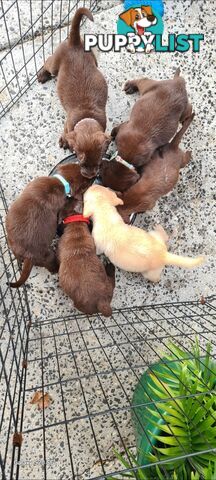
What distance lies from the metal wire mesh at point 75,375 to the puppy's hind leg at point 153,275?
0.56ft

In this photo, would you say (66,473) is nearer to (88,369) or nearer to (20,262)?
(88,369)

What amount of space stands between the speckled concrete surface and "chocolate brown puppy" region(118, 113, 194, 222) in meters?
0.37

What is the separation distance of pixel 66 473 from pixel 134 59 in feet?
7.53

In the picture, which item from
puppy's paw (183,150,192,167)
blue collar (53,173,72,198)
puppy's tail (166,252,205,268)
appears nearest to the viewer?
puppy's tail (166,252,205,268)

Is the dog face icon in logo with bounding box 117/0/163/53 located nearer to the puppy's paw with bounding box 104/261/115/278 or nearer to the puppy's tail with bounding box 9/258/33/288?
the puppy's paw with bounding box 104/261/115/278

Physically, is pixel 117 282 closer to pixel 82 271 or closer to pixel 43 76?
pixel 82 271

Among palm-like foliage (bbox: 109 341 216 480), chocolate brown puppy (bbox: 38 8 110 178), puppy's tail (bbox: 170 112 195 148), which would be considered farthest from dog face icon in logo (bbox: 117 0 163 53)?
palm-like foliage (bbox: 109 341 216 480)

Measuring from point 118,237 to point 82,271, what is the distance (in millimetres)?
222

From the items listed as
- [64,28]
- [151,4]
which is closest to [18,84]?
[64,28]

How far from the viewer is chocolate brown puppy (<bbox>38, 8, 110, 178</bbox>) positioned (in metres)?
2.21

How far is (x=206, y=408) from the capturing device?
1783 millimetres

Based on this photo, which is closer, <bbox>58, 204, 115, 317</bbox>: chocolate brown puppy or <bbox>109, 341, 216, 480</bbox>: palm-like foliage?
<bbox>109, 341, 216, 480</bbox>: palm-like foliage

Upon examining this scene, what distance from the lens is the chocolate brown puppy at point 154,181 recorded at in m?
2.31

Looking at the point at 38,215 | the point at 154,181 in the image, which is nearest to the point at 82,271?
the point at 38,215
